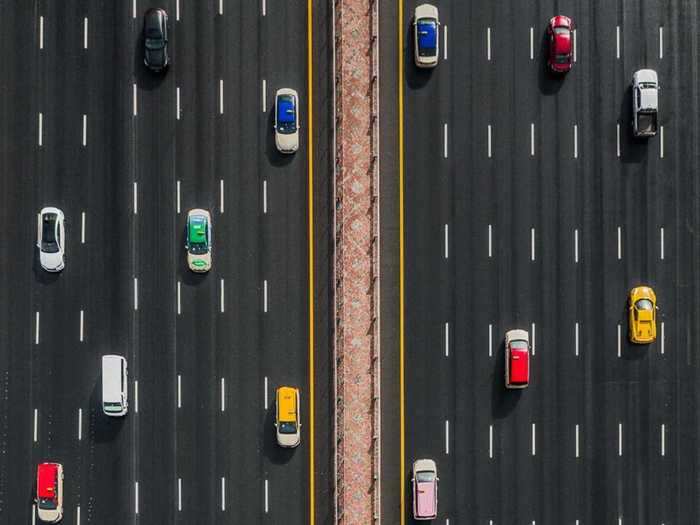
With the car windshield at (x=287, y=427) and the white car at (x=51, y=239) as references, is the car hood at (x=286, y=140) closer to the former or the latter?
the white car at (x=51, y=239)

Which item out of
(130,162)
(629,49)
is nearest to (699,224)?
(629,49)

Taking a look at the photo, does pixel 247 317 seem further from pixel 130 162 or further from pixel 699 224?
pixel 699 224

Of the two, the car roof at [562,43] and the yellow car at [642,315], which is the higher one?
the car roof at [562,43]

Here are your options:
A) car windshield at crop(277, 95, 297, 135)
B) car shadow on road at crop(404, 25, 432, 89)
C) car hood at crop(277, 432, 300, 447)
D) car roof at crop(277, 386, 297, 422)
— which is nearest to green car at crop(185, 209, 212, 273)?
car windshield at crop(277, 95, 297, 135)

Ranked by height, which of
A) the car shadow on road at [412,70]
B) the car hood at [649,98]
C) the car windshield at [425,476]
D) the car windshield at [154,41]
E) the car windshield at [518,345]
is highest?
the car windshield at [154,41]

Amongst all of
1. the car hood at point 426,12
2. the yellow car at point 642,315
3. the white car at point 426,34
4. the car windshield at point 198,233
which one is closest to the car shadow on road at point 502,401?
the yellow car at point 642,315
